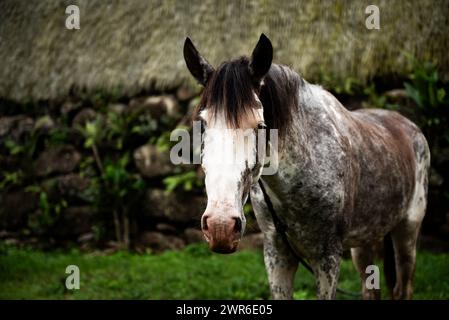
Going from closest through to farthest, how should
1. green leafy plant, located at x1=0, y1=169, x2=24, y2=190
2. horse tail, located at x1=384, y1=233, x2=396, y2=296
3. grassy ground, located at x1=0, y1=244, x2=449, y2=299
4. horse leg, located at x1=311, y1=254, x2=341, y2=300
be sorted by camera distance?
horse leg, located at x1=311, y1=254, x2=341, y2=300, horse tail, located at x1=384, y1=233, x2=396, y2=296, grassy ground, located at x1=0, y1=244, x2=449, y2=299, green leafy plant, located at x1=0, y1=169, x2=24, y2=190

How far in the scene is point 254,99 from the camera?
2.53 meters

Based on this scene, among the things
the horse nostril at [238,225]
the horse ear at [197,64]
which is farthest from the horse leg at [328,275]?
the horse ear at [197,64]

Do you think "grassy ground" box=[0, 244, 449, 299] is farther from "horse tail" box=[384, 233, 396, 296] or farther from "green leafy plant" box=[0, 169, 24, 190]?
"green leafy plant" box=[0, 169, 24, 190]

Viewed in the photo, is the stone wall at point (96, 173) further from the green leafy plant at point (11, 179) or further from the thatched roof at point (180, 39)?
the thatched roof at point (180, 39)

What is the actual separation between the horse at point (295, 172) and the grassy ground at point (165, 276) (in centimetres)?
151

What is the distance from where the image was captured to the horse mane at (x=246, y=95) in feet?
8.04

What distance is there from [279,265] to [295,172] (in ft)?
2.20

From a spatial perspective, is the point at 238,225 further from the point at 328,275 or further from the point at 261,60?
the point at 328,275

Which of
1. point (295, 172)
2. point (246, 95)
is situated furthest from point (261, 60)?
point (295, 172)

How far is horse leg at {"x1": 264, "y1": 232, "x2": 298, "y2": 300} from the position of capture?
326 centimetres

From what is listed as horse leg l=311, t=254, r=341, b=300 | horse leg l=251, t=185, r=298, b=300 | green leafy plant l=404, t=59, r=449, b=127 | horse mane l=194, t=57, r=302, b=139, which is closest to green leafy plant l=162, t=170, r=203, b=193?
green leafy plant l=404, t=59, r=449, b=127

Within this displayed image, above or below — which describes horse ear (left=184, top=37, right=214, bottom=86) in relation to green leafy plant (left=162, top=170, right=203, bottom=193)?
above
